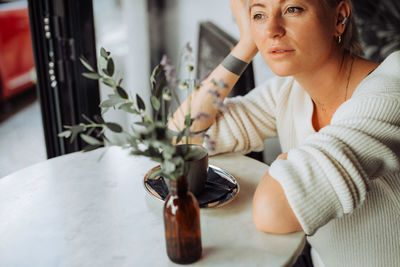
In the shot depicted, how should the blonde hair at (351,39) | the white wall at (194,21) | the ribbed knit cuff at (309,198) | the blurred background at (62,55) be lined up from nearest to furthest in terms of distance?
the ribbed knit cuff at (309,198) → the blonde hair at (351,39) → the blurred background at (62,55) → the white wall at (194,21)

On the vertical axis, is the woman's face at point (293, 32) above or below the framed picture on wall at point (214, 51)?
above

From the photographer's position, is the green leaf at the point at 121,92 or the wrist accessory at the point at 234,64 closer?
the green leaf at the point at 121,92

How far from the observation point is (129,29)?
2.83 m

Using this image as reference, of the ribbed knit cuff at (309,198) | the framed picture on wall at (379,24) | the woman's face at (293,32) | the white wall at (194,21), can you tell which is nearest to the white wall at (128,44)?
the white wall at (194,21)

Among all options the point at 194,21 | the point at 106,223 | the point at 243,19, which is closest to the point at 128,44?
the point at 194,21

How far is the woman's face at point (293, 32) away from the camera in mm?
1075

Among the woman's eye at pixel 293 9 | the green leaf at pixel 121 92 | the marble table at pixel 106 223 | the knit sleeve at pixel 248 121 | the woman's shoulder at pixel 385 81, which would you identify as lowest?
the marble table at pixel 106 223

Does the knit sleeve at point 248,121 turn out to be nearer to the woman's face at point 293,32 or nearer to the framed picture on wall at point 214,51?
the woman's face at point 293,32

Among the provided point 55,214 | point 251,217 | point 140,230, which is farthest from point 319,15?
point 55,214

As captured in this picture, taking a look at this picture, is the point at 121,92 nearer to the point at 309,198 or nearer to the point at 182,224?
the point at 182,224

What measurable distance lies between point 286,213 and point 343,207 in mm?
125

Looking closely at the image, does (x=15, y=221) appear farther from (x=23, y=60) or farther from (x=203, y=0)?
(x=203, y=0)

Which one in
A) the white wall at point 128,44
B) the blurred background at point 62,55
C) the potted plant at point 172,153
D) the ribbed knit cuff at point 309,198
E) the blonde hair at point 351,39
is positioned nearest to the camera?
the potted plant at point 172,153

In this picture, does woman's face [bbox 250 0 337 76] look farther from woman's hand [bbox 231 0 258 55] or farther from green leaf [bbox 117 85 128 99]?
green leaf [bbox 117 85 128 99]
